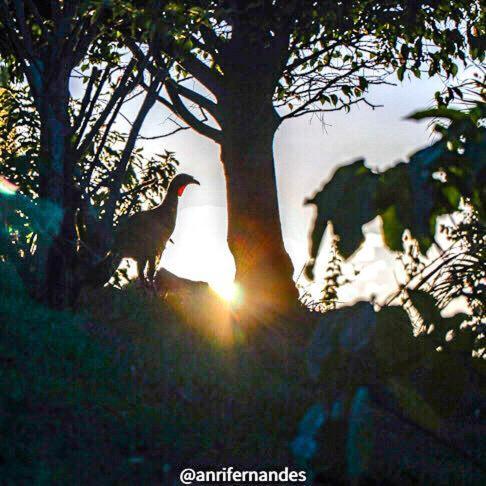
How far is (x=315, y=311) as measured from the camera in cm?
1392

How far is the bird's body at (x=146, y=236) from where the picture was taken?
12.2 m

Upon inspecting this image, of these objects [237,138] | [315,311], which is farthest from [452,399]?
[237,138]

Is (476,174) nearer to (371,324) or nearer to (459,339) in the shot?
(371,324)

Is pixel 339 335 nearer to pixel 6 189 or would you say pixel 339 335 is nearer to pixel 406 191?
pixel 406 191

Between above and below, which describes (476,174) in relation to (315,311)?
below

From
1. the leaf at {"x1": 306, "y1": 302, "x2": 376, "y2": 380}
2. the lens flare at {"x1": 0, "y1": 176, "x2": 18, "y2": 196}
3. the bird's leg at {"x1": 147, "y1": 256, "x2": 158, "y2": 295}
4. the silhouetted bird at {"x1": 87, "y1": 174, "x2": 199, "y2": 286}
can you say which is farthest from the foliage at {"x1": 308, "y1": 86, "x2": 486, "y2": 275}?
the bird's leg at {"x1": 147, "y1": 256, "x2": 158, "y2": 295}

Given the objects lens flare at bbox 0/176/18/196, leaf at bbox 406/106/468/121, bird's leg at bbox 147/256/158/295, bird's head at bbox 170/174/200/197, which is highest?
bird's head at bbox 170/174/200/197

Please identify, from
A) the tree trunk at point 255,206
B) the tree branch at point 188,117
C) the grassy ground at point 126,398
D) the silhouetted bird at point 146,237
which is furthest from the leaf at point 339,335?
the tree branch at point 188,117

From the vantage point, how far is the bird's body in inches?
481

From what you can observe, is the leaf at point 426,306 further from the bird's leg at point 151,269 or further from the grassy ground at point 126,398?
the bird's leg at point 151,269

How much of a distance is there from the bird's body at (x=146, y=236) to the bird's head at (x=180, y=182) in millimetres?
619

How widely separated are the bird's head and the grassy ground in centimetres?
388

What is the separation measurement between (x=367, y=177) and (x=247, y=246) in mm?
12009

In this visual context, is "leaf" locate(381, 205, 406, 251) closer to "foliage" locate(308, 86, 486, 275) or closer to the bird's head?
"foliage" locate(308, 86, 486, 275)
